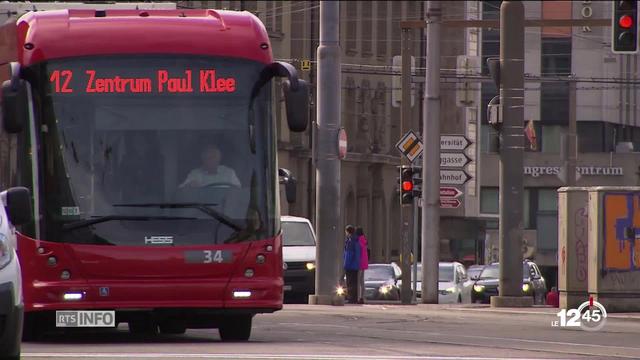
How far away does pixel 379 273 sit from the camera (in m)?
49.2

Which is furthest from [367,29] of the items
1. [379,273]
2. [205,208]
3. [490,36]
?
[205,208]

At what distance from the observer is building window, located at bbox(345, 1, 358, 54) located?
75.8 meters

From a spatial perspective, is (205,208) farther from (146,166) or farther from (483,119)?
(483,119)

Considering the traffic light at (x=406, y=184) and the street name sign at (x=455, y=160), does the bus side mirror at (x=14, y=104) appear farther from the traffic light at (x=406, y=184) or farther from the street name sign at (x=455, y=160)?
the street name sign at (x=455, y=160)

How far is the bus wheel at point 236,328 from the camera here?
63.8 feet

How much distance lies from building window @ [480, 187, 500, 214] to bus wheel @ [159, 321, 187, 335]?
68.3 meters

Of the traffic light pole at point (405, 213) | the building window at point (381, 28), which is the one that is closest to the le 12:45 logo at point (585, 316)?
the traffic light pole at point (405, 213)

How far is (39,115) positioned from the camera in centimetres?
1836

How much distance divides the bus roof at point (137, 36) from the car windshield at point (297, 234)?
17473 millimetres

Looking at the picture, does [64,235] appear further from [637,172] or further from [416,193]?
[637,172]

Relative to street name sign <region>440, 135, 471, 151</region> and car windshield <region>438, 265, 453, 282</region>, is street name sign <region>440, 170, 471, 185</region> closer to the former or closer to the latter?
street name sign <region>440, 135, 471, 151</region>

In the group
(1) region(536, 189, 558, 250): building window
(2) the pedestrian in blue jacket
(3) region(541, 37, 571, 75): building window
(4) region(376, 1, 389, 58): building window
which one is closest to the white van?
(2) the pedestrian in blue jacket

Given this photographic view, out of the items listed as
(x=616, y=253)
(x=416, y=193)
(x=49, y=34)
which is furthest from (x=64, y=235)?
(x=416, y=193)

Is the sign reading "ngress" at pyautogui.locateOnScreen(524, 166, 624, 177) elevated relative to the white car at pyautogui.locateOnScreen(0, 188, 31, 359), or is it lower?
lower
